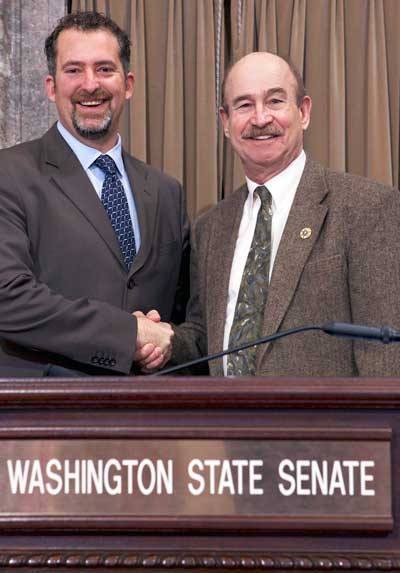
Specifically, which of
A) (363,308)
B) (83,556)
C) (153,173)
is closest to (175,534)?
(83,556)

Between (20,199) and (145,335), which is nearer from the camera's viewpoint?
(145,335)

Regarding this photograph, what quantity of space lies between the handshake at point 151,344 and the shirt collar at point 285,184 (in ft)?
1.47

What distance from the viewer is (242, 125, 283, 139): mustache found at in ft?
7.93

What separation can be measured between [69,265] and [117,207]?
0.24 meters

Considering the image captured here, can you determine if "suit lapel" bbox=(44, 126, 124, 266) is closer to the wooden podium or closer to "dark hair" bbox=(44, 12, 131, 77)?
"dark hair" bbox=(44, 12, 131, 77)

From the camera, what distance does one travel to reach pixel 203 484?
1.27 m

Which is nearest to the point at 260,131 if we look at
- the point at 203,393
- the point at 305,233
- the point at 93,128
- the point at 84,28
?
the point at 305,233

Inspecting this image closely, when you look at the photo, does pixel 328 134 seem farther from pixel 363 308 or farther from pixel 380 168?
pixel 363 308

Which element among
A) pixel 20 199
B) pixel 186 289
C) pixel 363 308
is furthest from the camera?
pixel 186 289

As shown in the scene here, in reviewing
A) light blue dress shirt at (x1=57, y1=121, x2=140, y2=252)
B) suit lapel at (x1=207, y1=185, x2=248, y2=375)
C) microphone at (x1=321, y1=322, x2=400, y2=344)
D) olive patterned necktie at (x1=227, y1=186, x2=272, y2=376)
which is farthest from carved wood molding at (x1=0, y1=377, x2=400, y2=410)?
light blue dress shirt at (x1=57, y1=121, x2=140, y2=252)

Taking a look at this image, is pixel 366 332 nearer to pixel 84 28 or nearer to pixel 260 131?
pixel 260 131

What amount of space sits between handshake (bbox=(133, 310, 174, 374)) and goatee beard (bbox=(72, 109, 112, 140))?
54 centimetres

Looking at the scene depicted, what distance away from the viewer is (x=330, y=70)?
366 cm

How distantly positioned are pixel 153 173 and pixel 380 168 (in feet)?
4.14
